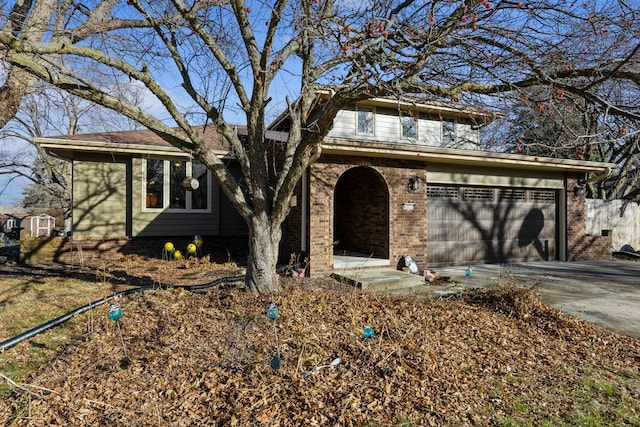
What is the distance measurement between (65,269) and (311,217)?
19.2ft

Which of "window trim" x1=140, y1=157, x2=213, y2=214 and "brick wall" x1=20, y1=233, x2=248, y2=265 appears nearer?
"brick wall" x1=20, y1=233, x2=248, y2=265

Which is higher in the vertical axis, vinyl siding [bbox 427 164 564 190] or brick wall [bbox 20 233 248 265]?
vinyl siding [bbox 427 164 564 190]

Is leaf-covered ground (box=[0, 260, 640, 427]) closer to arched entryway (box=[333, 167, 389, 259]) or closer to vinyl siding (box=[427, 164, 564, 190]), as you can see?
arched entryway (box=[333, 167, 389, 259])

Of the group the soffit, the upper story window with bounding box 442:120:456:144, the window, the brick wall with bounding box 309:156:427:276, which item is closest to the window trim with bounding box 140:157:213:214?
the window

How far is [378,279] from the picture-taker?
7352mm

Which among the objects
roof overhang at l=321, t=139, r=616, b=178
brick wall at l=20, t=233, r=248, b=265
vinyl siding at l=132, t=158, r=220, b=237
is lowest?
brick wall at l=20, t=233, r=248, b=265

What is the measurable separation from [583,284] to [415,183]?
12.7ft

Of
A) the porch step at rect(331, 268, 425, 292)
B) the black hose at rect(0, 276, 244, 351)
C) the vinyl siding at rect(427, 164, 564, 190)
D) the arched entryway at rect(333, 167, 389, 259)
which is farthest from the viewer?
the vinyl siding at rect(427, 164, 564, 190)

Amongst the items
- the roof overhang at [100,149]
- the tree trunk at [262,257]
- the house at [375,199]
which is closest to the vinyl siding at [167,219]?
the house at [375,199]

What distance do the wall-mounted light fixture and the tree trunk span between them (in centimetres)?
433

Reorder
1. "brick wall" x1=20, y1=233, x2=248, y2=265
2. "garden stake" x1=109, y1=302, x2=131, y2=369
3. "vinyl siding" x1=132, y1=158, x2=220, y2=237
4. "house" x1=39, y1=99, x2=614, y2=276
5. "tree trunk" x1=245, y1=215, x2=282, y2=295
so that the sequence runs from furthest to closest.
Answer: "vinyl siding" x1=132, y1=158, x2=220, y2=237, "brick wall" x1=20, y1=233, x2=248, y2=265, "house" x1=39, y1=99, x2=614, y2=276, "tree trunk" x1=245, y1=215, x2=282, y2=295, "garden stake" x1=109, y1=302, x2=131, y2=369

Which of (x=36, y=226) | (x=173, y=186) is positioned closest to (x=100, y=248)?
(x=173, y=186)

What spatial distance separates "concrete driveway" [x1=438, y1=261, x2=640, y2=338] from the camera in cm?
538

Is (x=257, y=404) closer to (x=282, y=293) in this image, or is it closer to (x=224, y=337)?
(x=224, y=337)
